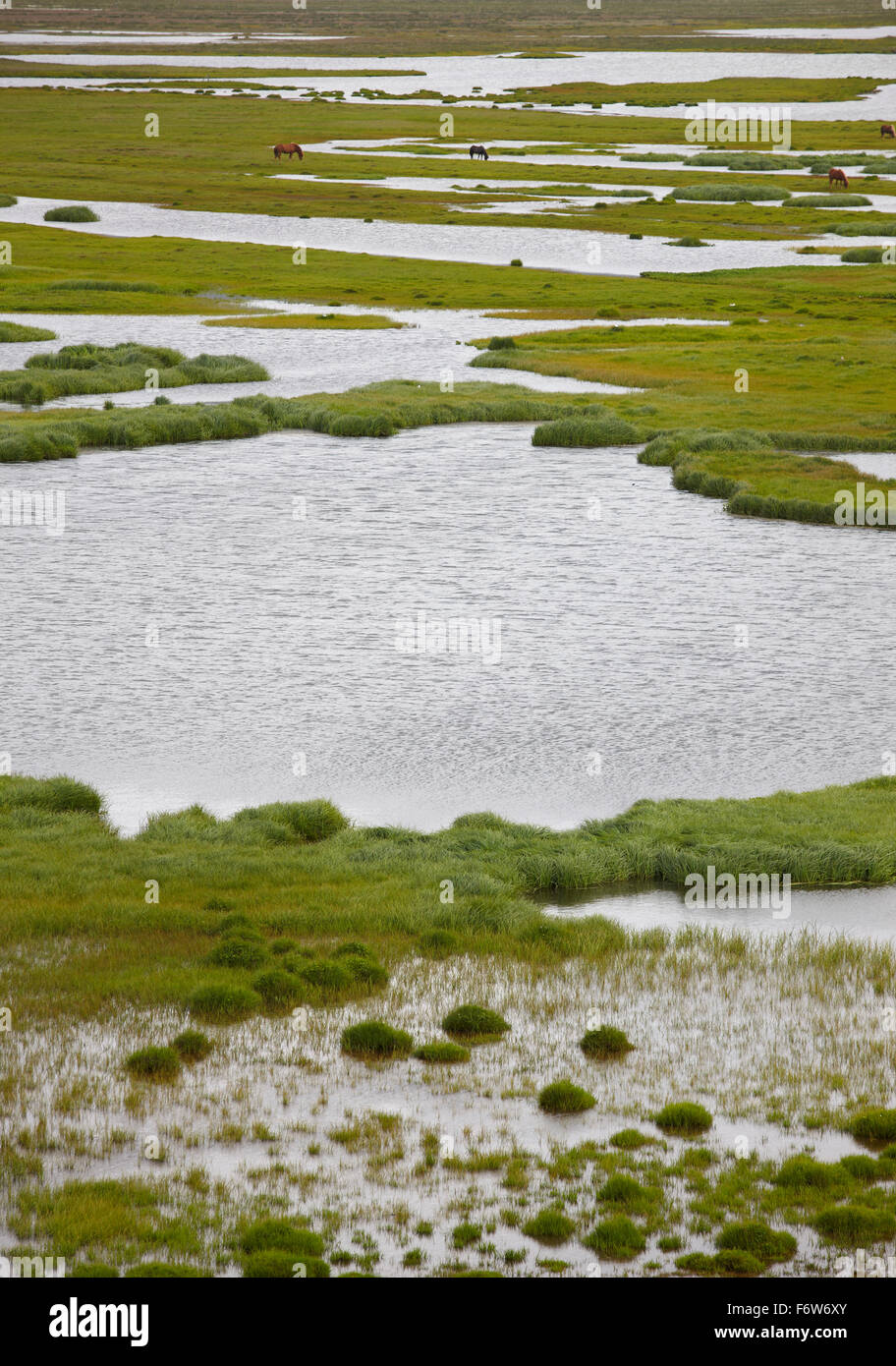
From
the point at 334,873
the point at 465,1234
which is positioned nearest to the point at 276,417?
the point at 334,873

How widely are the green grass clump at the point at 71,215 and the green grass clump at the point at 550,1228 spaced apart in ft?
350

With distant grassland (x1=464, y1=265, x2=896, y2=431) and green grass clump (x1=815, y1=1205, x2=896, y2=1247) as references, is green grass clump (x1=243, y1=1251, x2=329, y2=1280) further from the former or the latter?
distant grassland (x1=464, y1=265, x2=896, y2=431)

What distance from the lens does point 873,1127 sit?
1648 cm

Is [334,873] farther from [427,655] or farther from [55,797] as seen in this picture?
[427,655]

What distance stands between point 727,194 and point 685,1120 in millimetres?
121663

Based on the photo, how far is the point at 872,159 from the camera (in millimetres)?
143875

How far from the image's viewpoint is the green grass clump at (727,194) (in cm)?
12800

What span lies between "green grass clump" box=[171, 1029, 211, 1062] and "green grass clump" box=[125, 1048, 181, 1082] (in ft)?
1.19

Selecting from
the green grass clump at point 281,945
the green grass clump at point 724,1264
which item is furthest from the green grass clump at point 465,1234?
the green grass clump at point 281,945

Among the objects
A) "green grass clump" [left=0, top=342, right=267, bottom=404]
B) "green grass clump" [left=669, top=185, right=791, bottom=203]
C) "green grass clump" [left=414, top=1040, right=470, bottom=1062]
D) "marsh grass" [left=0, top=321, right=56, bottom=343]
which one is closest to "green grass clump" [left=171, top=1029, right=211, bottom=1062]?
"green grass clump" [left=414, top=1040, right=470, bottom=1062]

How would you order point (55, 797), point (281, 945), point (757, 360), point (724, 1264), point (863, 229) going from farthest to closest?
1. point (863, 229)
2. point (757, 360)
3. point (55, 797)
4. point (281, 945)
5. point (724, 1264)

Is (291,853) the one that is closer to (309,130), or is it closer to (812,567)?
(812,567)

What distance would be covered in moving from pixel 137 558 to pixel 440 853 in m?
23.2
